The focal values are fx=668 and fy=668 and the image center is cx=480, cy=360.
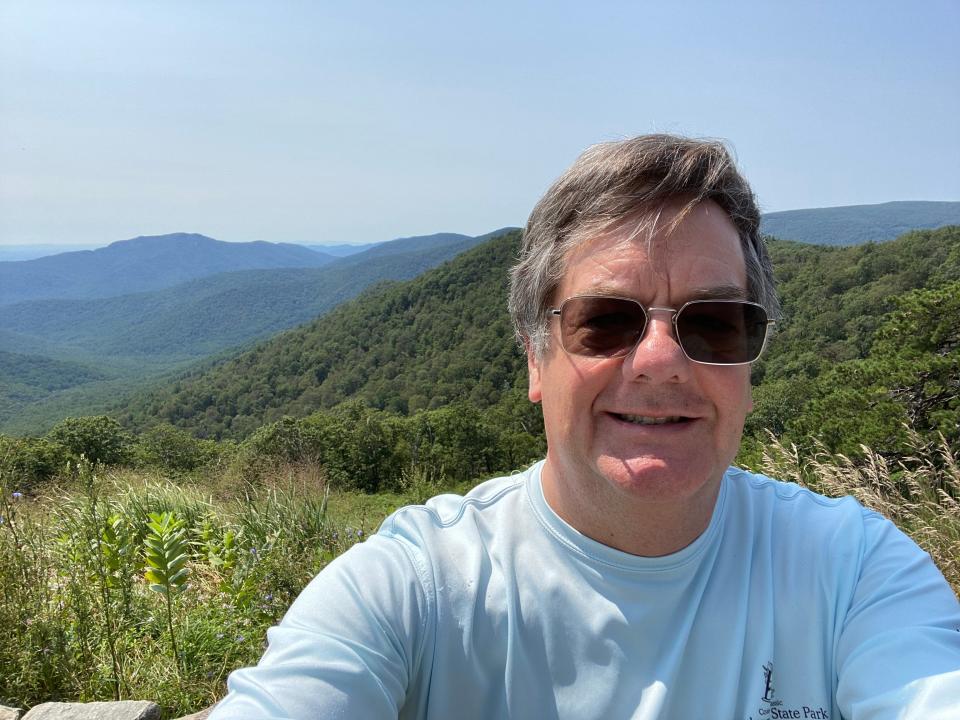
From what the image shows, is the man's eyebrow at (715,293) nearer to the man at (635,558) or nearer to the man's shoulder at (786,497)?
the man at (635,558)

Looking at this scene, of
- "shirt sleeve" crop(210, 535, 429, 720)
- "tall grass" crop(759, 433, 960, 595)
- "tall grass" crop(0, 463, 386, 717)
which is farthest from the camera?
"tall grass" crop(759, 433, 960, 595)

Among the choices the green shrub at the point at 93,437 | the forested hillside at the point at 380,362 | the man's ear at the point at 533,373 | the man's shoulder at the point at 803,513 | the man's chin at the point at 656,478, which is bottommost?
the forested hillside at the point at 380,362

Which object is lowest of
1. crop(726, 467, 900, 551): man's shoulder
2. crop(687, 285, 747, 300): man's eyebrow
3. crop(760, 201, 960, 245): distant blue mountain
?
crop(726, 467, 900, 551): man's shoulder

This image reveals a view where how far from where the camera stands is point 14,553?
8.79ft

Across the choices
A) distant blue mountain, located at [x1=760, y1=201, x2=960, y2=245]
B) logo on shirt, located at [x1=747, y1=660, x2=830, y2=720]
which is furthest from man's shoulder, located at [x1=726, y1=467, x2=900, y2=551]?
distant blue mountain, located at [x1=760, y1=201, x2=960, y2=245]

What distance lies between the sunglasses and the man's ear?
0.13 m

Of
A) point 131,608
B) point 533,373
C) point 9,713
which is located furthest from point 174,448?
point 533,373

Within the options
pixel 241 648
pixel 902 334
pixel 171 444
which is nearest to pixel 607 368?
pixel 241 648

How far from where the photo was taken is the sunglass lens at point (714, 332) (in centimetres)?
103

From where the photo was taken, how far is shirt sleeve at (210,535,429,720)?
731 mm

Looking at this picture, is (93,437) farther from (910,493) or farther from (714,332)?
(714,332)

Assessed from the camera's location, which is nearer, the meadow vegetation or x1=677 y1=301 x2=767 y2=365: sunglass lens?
x1=677 y1=301 x2=767 y2=365: sunglass lens

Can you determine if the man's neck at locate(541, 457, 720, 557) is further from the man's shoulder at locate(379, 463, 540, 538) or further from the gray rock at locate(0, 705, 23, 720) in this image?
the gray rock at locate(0, 705, 23, 720)

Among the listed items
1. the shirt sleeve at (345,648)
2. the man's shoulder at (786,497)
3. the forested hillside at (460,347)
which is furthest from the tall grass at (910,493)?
the forested hillside at (460,347)
